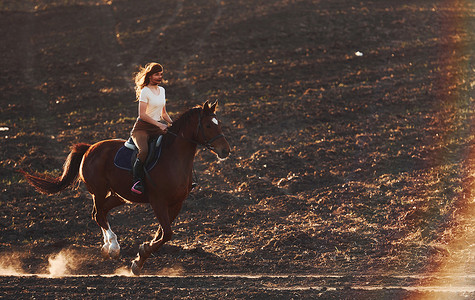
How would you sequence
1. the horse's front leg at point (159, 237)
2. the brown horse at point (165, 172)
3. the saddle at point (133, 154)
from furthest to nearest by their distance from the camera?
the saddle at point (133, 154), the horse's front leg at point (159, 237), the brown horse at point (165, 172)

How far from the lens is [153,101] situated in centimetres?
1050

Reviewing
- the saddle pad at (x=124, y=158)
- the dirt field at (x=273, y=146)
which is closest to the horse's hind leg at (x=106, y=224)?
the dirt field at (x=273, y=146)

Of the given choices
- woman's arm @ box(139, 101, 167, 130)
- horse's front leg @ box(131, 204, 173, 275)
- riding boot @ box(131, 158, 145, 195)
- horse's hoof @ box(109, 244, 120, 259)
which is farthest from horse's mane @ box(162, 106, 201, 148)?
horse's hoof @ box(109, 244, 120, 259)

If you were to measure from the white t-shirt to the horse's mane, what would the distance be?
13.2 inches

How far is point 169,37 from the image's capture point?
37.8 m

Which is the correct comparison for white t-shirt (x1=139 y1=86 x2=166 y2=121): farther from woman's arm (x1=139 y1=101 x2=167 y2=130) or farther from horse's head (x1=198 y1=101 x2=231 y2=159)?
horse's head (x1=198 y1=101 x2=231 y2=159)

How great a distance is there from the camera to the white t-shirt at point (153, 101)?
10414 mm

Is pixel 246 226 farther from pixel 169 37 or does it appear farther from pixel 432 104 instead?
pixel 169 37

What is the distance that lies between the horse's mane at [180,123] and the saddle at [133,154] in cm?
13

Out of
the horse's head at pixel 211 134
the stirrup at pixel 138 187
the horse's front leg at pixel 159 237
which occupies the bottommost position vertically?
the horse's front leg at pixel 159 237

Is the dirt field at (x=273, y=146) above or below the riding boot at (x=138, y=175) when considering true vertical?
below

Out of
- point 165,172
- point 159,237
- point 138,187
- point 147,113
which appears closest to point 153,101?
point 147,113

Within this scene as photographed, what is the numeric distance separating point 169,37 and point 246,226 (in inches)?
990

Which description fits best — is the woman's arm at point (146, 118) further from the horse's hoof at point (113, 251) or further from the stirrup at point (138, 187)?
the horse's hoof at point (113, 251)
